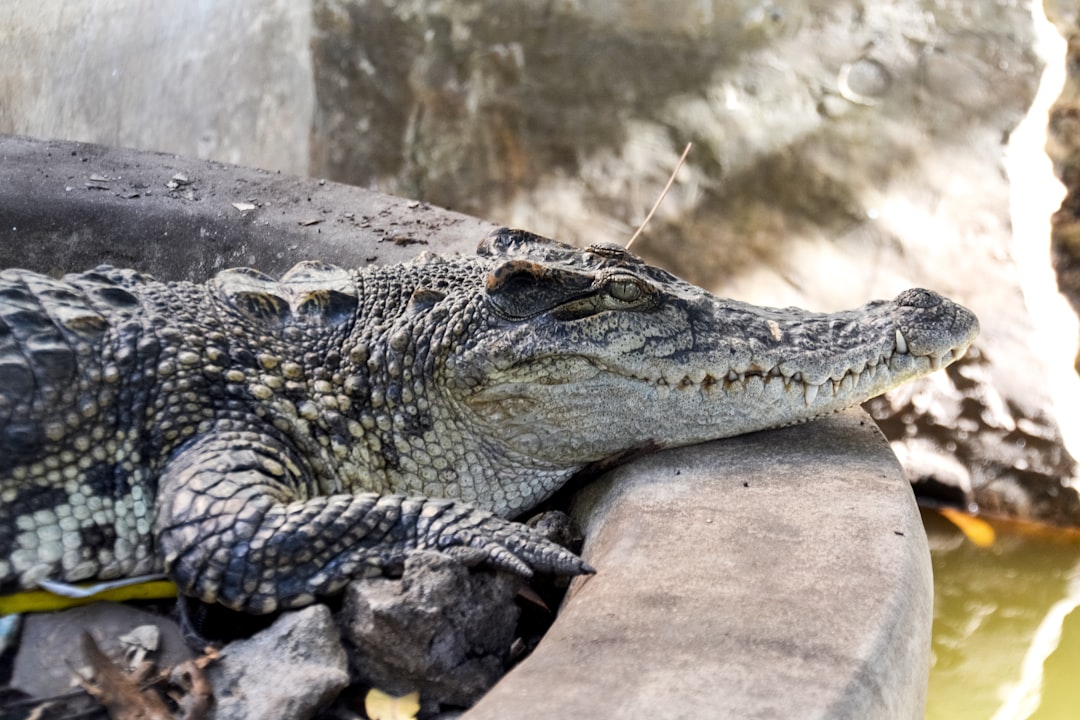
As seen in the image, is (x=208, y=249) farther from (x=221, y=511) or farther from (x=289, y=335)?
(x=221, y=511)

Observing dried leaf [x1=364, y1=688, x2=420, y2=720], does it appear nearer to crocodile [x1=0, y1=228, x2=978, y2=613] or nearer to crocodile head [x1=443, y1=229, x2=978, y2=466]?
crocodile [x1=0, y1=228, x2=978, y2=613]

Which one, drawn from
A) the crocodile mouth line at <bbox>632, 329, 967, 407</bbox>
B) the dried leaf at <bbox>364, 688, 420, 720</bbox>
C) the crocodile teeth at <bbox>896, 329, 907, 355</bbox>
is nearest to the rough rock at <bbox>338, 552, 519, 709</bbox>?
the dried leaf at <bbox>364, 688, 420, 720</bbox>

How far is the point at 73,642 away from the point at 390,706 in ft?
1.80

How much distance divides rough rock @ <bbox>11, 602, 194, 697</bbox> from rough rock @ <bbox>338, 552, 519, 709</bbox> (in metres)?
0.32

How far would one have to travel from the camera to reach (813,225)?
4602 millimetres

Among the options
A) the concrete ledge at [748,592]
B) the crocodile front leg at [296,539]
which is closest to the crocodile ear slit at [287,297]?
the crocodile front leg at [296,539]

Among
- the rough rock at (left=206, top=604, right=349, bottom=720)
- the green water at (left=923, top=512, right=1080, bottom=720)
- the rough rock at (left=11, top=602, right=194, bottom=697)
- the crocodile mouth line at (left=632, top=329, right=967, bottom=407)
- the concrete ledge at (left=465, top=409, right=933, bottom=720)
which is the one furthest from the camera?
the green water at (left=923, top=512, right=1080, bottom=720)

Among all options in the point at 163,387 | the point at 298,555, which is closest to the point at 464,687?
the point at 298,555

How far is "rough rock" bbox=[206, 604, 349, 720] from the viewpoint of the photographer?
4.52 ft

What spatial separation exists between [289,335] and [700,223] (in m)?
3.27

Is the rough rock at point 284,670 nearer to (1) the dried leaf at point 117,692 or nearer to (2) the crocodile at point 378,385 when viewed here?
(1) the dried leaf at point 117,692

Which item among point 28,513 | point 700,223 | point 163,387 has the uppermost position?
point 163,387

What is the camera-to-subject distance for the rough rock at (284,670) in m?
1.38

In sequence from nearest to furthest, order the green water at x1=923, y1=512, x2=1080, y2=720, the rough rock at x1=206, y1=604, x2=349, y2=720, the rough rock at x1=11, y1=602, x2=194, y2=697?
the rough rock at x1=206, y1=604, x2=349, y2=720, the rough rock at x1=11, y1=602, x2=194, y2=697, the green water at x1=923, y1=512, x2=1080, y2=720
